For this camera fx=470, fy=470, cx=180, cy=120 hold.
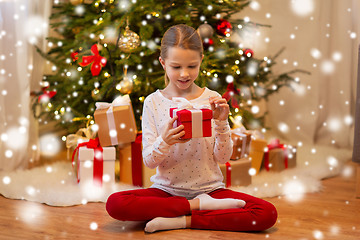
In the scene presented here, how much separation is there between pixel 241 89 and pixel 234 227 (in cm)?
111

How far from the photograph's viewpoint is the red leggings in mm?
1640

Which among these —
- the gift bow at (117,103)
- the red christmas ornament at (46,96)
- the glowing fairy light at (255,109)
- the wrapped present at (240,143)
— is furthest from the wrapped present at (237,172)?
the glowing fairy light at (255,109)

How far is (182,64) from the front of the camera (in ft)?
5.39

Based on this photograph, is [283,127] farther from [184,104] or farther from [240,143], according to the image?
[184,104]

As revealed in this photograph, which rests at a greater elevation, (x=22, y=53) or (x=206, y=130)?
(x=22, y=53)

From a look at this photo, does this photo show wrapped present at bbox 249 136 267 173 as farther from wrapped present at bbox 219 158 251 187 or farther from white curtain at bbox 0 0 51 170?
white curtain at bbox 0 0 51 170

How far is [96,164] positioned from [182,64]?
2.62 ft

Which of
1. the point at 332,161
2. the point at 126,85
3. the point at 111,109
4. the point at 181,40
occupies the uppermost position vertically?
the point at 181,40

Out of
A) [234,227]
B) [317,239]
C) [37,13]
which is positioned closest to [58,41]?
[37,13]

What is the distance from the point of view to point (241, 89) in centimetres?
260

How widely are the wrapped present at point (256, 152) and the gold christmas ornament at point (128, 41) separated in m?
0.81

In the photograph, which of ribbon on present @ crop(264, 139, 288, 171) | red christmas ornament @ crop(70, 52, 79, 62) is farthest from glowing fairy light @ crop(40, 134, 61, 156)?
ribbon on present @ crop(264, 139, 288, 171)

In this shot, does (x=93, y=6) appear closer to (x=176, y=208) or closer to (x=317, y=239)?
(x=176, y=208)

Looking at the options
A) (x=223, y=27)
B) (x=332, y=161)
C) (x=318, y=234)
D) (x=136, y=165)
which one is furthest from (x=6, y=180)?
(x=332, y=161)
